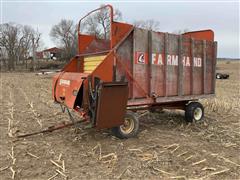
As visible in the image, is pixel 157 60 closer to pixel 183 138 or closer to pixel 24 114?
pixel 183 138

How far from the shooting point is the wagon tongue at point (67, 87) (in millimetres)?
6340

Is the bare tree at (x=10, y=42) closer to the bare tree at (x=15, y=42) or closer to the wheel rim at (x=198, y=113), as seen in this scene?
the bare tree at (x=15, y=42)

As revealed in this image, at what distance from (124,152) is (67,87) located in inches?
77.5

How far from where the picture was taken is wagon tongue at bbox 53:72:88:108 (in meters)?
6.34

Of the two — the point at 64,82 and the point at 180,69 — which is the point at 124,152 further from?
the point at 180,69

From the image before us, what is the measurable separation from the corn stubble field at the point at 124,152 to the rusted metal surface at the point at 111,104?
48 cm

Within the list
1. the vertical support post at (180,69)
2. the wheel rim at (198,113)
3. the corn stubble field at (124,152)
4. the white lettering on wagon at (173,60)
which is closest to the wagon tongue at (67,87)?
the corn stubble field at (124,152)

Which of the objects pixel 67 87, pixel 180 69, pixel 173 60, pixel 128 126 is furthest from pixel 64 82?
pixel 180 69

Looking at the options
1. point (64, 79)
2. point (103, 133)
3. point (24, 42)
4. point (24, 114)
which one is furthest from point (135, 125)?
point (24, 42)

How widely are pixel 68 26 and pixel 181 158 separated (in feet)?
242

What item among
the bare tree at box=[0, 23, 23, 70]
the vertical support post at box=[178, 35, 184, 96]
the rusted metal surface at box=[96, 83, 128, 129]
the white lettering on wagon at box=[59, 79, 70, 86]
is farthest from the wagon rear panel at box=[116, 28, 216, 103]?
the bare tree at box=[0, 23, 23, 70]

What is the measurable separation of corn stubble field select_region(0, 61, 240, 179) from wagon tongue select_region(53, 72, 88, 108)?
2.74 feet

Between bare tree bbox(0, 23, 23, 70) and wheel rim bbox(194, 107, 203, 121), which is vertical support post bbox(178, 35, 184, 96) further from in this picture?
bare tree bbox(0, 23, 23, 70)

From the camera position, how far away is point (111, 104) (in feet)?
20.1
